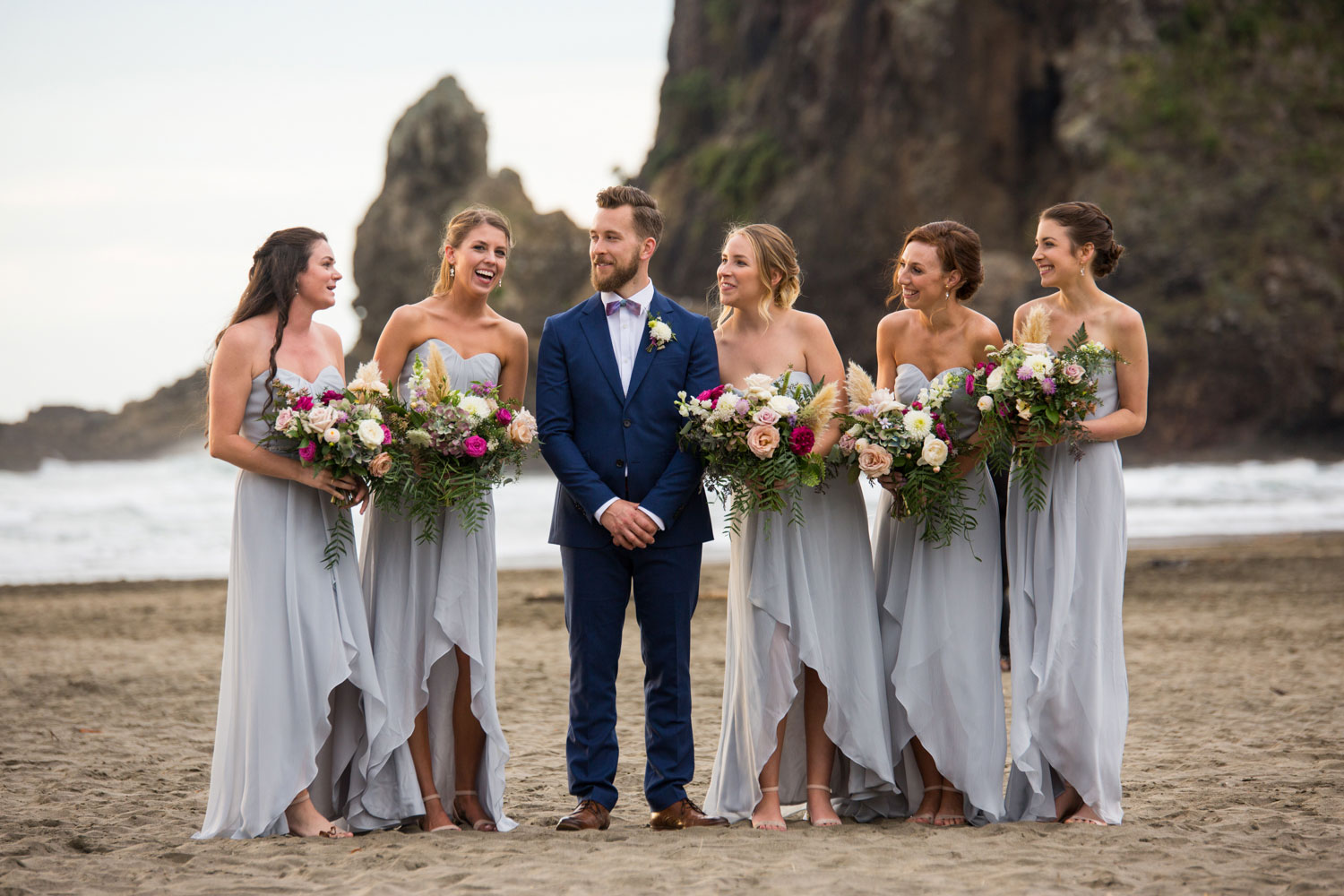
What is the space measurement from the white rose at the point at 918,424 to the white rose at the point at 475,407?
1.67m

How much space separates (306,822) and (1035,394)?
133 inches

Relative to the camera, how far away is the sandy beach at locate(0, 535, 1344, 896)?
4.25 m

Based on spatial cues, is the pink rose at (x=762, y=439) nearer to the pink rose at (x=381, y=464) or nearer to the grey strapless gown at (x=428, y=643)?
the grey strapless gown at (x=428, y=643)

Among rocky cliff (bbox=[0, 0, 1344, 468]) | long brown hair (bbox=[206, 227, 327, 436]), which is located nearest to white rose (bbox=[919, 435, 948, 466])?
long brown hair (bbox=[206, 227, 327, 436])

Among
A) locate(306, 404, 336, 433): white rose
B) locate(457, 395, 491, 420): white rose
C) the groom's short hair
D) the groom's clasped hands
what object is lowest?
the groom's clasped hands

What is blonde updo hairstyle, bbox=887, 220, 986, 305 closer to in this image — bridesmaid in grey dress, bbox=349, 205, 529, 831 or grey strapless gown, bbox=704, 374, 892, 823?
grey strapless gown, bbox=704, 374, 892, 823

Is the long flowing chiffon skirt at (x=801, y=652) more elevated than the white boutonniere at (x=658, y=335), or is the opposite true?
the white boutonniere at (x=658, y=335)

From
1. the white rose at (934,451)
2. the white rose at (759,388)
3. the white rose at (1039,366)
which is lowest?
the white rose at (934,451)

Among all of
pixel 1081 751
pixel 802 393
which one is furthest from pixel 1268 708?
pixel 802 393

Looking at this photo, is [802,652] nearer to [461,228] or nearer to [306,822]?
[306,822]

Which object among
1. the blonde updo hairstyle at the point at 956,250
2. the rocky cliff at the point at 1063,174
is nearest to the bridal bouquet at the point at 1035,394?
the blonde updo hairstyle at the point at 956,250

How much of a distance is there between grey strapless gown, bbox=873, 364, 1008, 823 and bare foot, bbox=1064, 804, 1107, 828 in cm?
29

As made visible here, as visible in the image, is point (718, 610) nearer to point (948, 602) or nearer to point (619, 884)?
point (948, 602)

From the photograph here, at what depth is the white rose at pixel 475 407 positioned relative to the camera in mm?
4695
